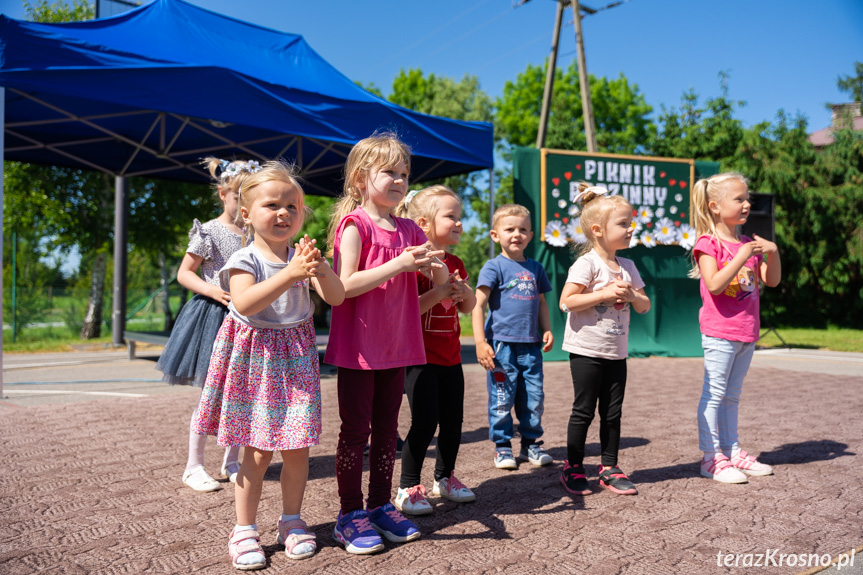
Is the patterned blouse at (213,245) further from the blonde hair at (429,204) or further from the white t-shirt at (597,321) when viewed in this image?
the white t-shirt at (597,321)

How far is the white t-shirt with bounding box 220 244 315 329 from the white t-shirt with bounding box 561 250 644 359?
4.73 ft

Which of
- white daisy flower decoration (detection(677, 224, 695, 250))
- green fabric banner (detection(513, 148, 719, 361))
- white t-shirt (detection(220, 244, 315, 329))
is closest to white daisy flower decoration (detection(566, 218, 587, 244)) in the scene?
green fabric banner (detection(513, 148, 719, 361))

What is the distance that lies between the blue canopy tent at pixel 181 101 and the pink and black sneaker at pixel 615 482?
3.28 meters

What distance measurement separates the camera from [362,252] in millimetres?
2480

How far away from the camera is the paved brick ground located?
228 cm

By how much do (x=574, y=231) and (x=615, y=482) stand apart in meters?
5.73

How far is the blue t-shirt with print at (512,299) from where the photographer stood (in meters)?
3.73

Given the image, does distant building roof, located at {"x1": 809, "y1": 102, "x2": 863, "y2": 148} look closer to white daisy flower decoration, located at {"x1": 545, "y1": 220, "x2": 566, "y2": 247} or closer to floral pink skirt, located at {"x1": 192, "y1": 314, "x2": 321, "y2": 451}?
white daisy flower decoration, located at {"x1": 545, "y1": 220, "x2": 566, "y2": 247}

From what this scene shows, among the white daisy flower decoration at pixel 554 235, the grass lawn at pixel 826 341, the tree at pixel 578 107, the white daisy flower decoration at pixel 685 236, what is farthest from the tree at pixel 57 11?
the tree at pixel 578 107

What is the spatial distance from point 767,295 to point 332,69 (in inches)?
600

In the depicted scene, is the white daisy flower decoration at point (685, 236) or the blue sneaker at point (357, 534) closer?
the blue sneaker at point (357, 534)

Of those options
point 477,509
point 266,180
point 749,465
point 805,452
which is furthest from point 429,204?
point 805,452

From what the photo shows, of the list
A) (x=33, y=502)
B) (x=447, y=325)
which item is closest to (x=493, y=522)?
(x=447, y=325)

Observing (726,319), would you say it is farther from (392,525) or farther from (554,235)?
(554,235)
